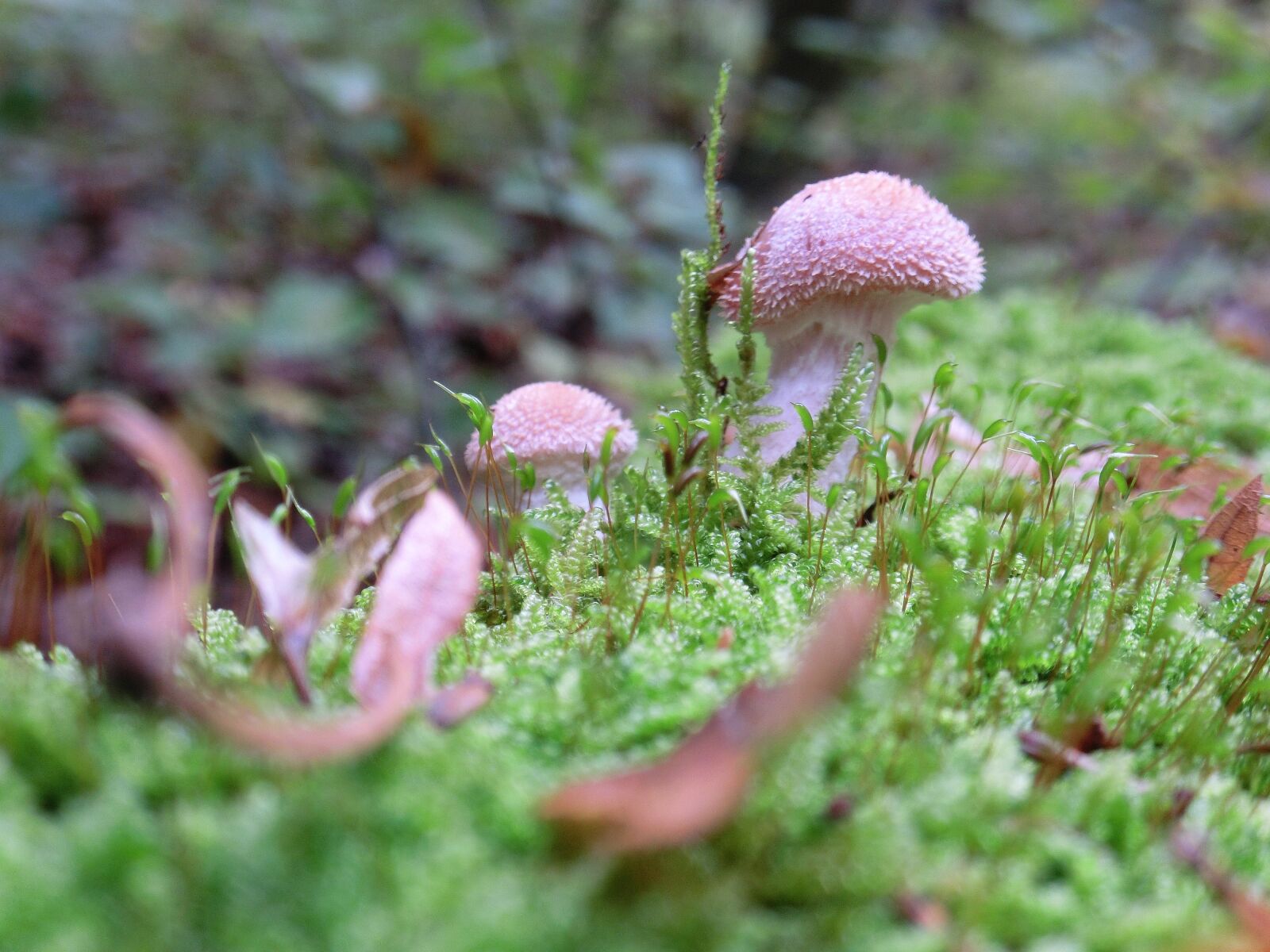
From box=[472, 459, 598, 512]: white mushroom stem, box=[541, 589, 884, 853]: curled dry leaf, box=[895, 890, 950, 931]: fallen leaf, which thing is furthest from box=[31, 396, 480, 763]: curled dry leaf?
box=[472, 459, 598, 512]: white mushroom stem

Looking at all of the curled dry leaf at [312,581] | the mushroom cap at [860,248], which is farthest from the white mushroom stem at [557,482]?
the curled dry leaf at [312,581]

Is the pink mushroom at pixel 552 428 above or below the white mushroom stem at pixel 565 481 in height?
above

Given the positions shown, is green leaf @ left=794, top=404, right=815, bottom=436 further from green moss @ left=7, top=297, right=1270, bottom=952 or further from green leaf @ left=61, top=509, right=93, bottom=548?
green leaf @ left=61, top=509, right=93, bottom=548

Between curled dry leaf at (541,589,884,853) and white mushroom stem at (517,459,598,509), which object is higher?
curled dry leaf at (541,589,884,853)

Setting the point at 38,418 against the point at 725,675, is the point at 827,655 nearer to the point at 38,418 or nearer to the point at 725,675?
the point at 725,675

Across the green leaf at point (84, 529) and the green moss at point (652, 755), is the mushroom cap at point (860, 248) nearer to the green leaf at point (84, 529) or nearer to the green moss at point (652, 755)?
the green moss at point (652, 755)

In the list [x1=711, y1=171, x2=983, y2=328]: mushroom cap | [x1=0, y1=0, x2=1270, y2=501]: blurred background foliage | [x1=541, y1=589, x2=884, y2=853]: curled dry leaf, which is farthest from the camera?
[x1=0, y1=0, x2=1270, y2=501]: blurred background foliage
